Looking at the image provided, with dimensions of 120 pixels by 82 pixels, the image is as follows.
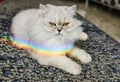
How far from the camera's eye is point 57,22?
1641mm

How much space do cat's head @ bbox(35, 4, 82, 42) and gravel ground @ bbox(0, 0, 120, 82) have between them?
9.9 inches

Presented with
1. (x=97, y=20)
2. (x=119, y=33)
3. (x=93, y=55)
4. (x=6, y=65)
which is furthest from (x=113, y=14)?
(x=6, y=65)

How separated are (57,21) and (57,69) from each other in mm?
327

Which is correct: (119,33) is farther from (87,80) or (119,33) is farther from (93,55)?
(87,80)

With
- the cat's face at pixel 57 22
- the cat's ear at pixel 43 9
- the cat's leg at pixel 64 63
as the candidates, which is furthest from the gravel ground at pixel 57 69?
the cat's ear at pixel 43 9

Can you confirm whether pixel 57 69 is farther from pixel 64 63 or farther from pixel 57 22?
pixel 57 22

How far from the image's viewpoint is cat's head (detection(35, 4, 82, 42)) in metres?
1.65

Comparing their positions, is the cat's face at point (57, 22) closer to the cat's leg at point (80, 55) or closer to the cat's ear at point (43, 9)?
the cat's ear at point (43, 9)

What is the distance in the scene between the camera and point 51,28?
65.0 inches

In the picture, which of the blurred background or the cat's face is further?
the blurred background

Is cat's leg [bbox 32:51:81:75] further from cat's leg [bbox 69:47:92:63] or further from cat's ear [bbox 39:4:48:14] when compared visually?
cat's ear [bbox 39:4:48:14]

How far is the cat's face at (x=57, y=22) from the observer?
5.40 ft

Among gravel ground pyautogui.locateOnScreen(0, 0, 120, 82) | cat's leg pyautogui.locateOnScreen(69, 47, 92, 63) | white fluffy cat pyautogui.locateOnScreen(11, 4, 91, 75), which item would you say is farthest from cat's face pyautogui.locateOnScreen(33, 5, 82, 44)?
gravel ground pyautogui.locateOnScreen(0, 0, 120, 82)

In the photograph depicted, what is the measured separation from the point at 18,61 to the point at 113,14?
225 centimetres
